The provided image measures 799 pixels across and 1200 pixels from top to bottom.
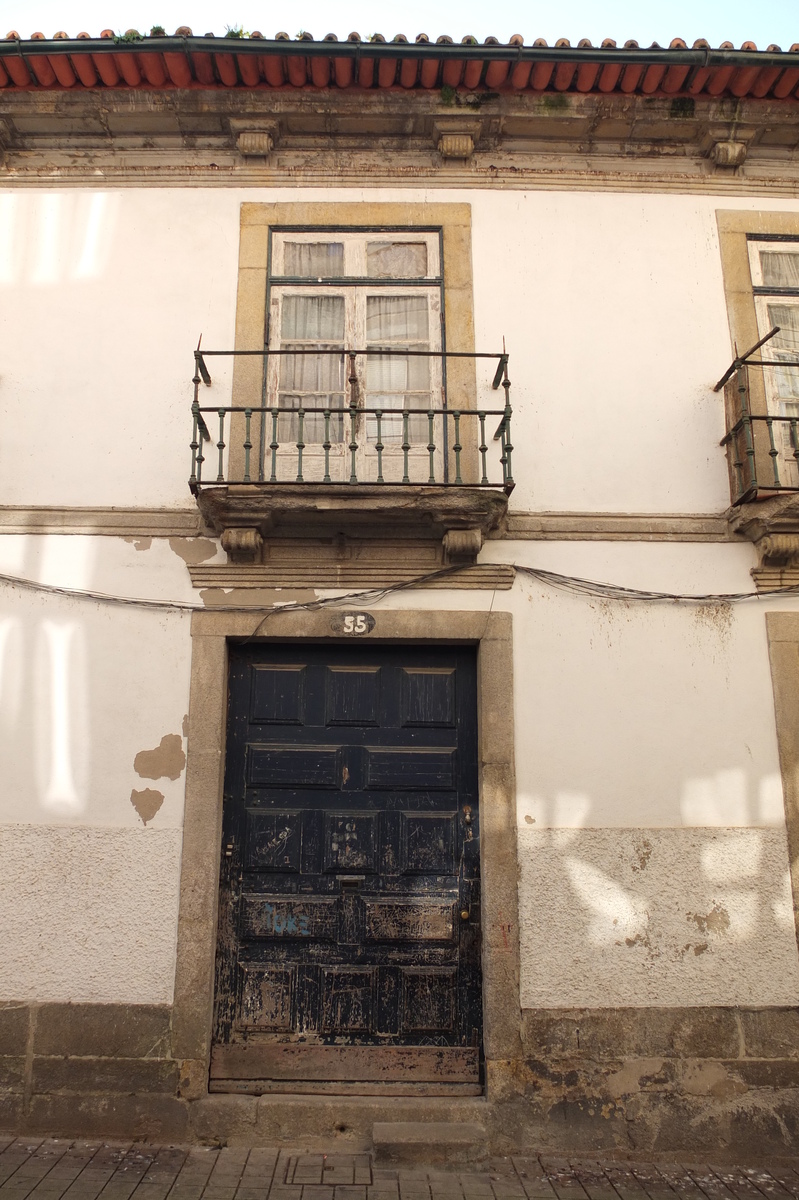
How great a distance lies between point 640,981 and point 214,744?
263 cm

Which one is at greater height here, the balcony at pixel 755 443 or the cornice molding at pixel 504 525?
the balcony at pixel 755 443

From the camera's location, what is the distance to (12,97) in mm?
5453

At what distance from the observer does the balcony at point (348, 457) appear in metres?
4.62

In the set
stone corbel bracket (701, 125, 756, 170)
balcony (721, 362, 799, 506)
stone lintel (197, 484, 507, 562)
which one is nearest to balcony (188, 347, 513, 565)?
stone lintel (197, 484, 507, 562)

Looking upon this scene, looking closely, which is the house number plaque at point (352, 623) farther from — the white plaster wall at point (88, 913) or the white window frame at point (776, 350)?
the white window frame at point (776, 350)

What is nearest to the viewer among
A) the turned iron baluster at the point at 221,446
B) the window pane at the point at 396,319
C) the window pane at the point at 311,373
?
the turned iron baluster at the point at 221,446

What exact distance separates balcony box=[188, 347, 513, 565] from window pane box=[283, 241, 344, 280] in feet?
1.88

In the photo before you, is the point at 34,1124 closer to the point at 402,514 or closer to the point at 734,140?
the point at 402,514

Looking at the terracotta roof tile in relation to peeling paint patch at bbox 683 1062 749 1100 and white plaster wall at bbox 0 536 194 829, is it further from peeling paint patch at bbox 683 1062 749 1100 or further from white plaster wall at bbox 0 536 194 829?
peeling paint patch at bbox 683 1062 749 1100

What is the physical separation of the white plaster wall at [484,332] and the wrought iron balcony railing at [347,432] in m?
0.20

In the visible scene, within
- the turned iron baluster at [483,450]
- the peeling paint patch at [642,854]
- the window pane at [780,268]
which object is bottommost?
the peeling paint patch at [642,854]

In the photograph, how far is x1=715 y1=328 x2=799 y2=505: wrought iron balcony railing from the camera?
485 cm

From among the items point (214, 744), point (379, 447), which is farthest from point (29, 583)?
point (379, 447)

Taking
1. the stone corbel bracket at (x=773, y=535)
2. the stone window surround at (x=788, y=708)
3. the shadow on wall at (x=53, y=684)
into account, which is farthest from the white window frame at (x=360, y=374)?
the stone window surround at (x=788, y=708)
